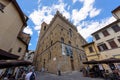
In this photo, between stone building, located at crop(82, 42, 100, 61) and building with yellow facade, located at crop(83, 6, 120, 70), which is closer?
building with yellow facade, located at crop(83, 6, 120, 70)

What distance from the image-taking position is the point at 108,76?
35.0ft

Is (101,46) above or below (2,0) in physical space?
below

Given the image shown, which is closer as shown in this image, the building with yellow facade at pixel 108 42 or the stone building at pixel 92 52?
the building with yellow facade at pixel 108 42

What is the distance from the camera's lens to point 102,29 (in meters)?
15.8

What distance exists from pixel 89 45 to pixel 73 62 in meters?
6.92

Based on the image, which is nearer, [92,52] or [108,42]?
[108,42]

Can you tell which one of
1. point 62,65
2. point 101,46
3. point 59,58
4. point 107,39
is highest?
point 107,39

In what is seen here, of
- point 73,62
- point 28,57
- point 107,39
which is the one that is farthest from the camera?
point 28,57

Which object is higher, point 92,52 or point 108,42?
point 108,42

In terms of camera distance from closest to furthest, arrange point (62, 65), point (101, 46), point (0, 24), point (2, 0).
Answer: point (0, 24) → point (2, 0) → point (101, 46) → point (62, 65)

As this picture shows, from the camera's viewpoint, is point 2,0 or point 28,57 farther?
point 28,57

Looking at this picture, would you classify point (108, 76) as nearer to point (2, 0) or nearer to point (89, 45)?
point (89, 45)

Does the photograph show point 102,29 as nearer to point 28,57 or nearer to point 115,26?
point 115,26

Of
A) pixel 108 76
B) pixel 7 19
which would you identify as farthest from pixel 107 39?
pixel 7 19
